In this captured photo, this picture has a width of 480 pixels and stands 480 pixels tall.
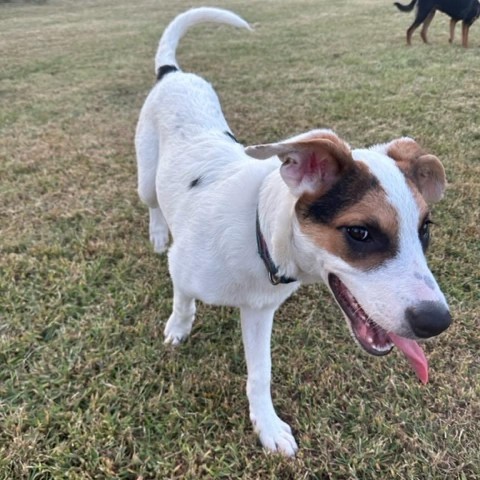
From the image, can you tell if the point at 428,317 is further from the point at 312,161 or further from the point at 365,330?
the point at 312,161

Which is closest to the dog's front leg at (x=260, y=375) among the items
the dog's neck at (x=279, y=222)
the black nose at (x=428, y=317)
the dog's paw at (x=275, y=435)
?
the dog's paw at (x=275, y=435)

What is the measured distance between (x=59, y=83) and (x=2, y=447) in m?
7.82

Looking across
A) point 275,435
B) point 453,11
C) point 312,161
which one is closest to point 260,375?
point 275,435

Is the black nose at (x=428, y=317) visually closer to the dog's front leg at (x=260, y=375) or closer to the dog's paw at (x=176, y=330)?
the dog's front leg at (x=260, y=375)

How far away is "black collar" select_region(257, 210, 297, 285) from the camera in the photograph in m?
2.01

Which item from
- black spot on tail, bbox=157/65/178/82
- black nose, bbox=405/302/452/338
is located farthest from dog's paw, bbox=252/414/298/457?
black spot on tail, bbox=157/65/178/82

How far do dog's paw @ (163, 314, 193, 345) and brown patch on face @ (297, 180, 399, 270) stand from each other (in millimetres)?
1371

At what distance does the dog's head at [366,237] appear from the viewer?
1.60 metres

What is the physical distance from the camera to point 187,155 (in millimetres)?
2779

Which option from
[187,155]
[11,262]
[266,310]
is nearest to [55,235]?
[11,262]

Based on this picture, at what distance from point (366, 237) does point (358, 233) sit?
0.10 ft

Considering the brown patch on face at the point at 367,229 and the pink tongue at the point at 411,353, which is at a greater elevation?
the brown patch on face at the point at 367,229

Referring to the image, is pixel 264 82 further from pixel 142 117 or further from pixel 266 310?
pixel 266 310

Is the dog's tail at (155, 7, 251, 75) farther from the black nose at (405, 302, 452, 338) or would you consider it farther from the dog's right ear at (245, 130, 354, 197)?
the black nose at (405, 302, 452, 338)
